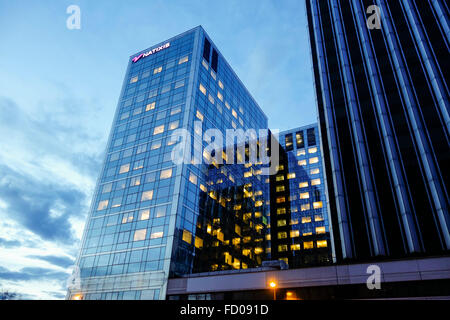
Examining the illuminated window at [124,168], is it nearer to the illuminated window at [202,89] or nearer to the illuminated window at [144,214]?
the illuminated window at [144,214]

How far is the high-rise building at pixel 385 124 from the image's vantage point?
35312 mm

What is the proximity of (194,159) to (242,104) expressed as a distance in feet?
132

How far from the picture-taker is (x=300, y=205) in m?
114

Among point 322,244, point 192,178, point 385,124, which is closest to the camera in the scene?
point 385,124

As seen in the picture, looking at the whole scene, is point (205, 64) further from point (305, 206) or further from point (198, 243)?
point (305, 206)

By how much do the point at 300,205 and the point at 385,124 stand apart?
75.3 metres

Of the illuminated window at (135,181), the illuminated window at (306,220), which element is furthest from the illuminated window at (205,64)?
the illuminated window at (306,220)

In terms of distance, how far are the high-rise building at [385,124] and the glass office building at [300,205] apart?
61902 millimetres

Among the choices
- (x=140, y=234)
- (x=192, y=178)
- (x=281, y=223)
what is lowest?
(x=140, y=234)

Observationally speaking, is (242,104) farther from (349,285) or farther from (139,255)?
(349,285)

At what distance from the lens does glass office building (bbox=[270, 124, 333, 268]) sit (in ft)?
341

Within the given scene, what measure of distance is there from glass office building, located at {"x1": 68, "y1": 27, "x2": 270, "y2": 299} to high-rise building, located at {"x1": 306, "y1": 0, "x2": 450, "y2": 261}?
31.2 m

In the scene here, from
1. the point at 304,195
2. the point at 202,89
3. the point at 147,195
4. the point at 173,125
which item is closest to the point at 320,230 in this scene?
the point at 304,195

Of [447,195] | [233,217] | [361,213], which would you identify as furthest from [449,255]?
[233,217]
